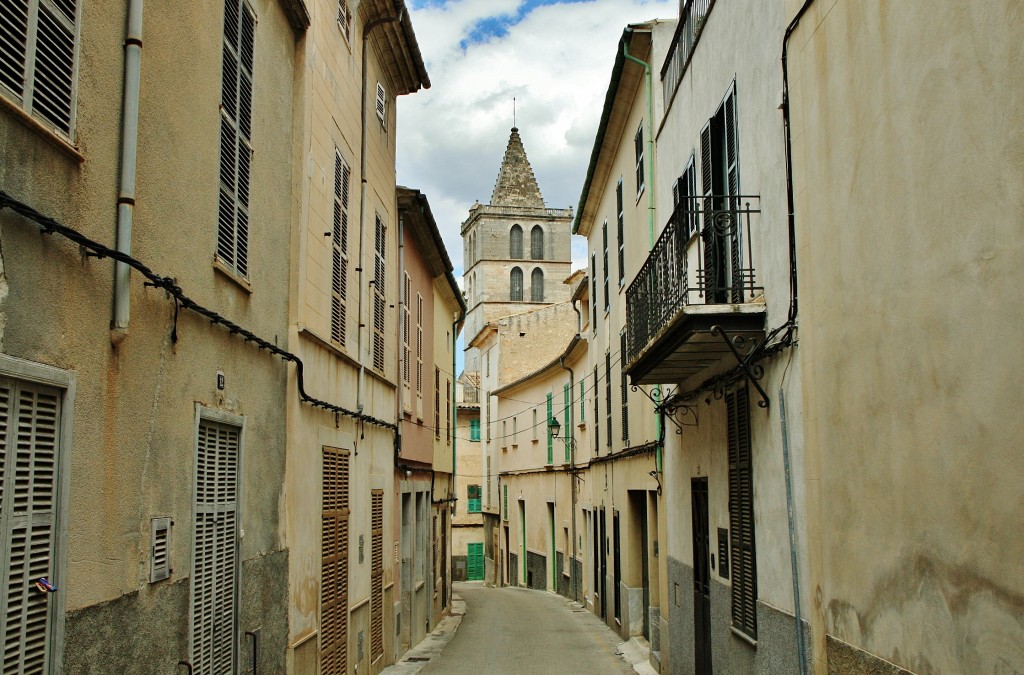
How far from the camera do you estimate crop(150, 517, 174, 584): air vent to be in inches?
246

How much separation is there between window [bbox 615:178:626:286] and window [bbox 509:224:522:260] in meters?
57.7

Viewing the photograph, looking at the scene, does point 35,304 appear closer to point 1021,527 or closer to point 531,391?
point 1021,527

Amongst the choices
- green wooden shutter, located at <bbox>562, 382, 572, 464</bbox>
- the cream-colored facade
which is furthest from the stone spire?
the cream-colored facade

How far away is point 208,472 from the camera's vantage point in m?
7.46

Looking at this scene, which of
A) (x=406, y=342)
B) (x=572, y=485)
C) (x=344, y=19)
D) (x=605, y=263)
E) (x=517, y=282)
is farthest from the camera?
(x=517, y=282)

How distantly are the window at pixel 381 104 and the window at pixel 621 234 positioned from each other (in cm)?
504

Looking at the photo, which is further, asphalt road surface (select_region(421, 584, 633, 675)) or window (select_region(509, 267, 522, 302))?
window (select_region(509, 267, 522, 302))

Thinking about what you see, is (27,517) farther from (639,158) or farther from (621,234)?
(621,234)

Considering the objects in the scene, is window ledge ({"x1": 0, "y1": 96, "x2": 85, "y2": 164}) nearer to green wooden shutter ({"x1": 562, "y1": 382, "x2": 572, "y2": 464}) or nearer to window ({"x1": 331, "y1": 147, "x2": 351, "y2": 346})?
window ({"x1": 331, "y1": 147, "x2": 351, "y2": 346})

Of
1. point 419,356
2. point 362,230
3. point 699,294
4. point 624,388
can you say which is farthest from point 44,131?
point 624,388

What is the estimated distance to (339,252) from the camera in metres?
12.0

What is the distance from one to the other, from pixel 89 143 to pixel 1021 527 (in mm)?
4812

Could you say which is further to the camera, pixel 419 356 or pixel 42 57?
pixel 419 356

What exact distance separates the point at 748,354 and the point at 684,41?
504 cm
